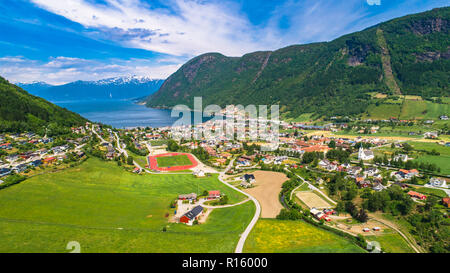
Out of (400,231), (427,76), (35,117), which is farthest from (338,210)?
(427,76)

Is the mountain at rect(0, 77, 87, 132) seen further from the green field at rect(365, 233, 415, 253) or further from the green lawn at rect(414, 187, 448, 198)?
the green lawn at rect(414, 187, 448, 198)

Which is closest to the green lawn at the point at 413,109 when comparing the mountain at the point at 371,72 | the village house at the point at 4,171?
the mountain at the point at 371,72

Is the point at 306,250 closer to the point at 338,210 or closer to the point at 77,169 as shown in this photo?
the point at 338,210

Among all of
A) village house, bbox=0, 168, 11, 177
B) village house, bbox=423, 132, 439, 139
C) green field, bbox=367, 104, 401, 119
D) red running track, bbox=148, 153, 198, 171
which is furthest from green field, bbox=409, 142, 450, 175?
village house, bbox=0, 168, 11, 177

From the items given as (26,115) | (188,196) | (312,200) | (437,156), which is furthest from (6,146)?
(437,156)

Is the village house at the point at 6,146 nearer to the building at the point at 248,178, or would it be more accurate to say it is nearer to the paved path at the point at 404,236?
the building at the point at 248,178
